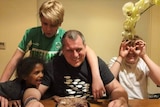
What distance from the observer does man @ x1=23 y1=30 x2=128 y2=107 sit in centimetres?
160

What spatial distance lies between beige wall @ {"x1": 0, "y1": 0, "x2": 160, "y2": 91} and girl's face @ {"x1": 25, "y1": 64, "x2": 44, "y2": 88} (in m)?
1.56

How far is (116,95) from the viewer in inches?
59.3

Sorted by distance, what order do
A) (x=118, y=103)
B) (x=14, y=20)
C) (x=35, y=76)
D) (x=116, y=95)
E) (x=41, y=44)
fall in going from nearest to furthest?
(x=118, y=103) → (x=116, y=95) → (x=35, y=76) → (x=41, y=44) → (x=14, y=20)

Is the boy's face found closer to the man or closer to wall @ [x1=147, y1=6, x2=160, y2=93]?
the man

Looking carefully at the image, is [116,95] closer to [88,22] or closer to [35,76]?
[35,76]

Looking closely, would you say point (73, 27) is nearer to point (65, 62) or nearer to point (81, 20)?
point (81, 20)

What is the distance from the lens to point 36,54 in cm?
186

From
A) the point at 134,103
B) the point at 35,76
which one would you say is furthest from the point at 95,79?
the point at 35,76

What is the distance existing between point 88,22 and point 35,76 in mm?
1834

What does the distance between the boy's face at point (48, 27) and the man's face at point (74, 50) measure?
0.51ft

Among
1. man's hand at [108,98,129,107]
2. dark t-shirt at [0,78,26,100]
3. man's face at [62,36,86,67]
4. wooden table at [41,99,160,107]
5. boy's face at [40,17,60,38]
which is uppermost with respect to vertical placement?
boy's face at [40,17,60,38]

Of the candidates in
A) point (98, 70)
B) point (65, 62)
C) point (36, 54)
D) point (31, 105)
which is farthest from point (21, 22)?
point (31, 105)

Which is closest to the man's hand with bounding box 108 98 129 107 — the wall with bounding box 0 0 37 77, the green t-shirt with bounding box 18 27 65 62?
the green t-shirt with bounding box 18 27 65 62

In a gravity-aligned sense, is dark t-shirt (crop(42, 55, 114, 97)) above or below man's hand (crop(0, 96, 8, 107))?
above
